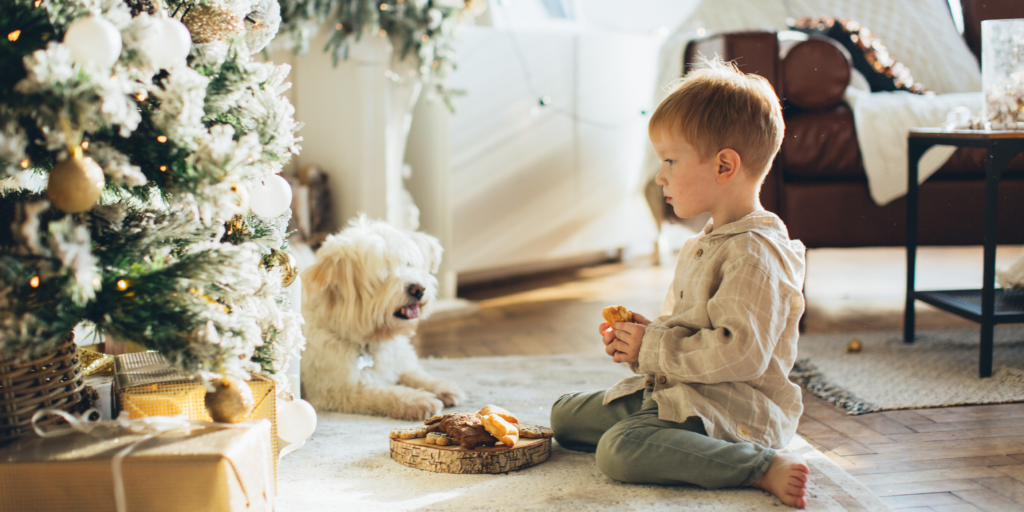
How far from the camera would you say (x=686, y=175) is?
1444mm

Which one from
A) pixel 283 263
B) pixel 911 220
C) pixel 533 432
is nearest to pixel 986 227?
pixel 911 220

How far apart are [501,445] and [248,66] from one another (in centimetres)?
76

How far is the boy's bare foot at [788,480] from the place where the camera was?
4.31 ft

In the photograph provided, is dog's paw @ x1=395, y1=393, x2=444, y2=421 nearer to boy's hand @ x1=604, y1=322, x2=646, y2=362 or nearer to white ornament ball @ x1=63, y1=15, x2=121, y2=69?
boy's hand @ x1=604, y1=322, x2=646, y2=362

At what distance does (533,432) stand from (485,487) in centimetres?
18

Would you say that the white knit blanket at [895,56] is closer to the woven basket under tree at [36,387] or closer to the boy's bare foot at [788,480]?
the boy's bare foot at [788,480]

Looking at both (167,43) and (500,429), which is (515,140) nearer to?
(500,429)

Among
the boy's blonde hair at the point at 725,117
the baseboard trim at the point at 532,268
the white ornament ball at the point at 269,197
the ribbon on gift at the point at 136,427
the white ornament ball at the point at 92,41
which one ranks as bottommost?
the baseboard trim at the point at 532,268

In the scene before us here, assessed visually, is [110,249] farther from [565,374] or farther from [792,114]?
[792,114]

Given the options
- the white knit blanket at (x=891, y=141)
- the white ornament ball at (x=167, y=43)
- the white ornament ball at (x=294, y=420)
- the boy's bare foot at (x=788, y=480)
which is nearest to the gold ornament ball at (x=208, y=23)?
Result: the white ornament ball at (x=167, y=43)

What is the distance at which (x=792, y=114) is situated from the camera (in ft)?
8.61

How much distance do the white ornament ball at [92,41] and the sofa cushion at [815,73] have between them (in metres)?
2.05

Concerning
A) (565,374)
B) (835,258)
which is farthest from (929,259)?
(565,374)

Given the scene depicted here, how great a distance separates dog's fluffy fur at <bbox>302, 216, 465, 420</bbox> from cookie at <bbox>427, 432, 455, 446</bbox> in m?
0.29
